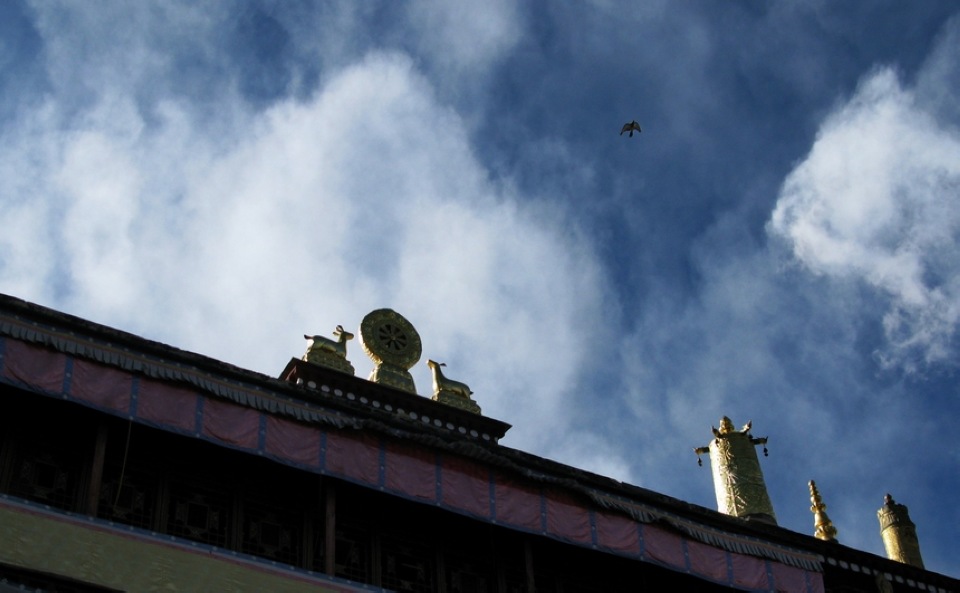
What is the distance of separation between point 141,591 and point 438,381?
10743 millimetres

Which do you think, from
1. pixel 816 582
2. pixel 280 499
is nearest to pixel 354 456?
pixel 280 499

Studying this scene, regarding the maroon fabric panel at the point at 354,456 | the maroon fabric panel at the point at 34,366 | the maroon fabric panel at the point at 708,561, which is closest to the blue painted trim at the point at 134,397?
the maroon fabric panel at the point at 34,366

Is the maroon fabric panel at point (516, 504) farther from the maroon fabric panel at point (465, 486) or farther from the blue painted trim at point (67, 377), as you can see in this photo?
the blue painted trim at point (67, 377)

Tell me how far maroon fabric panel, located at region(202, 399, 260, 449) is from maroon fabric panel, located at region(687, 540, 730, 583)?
8.54m

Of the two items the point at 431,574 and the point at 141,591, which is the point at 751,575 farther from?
the point at 141,591

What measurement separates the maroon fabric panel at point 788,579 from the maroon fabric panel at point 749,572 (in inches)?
9.1

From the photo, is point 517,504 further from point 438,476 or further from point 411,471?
point 411,471

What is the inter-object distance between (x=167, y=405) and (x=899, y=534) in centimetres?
2031

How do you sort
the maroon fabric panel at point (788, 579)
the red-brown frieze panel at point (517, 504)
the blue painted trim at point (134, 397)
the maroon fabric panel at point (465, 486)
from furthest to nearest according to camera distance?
the maroon fabric panel at point (788, 579), the red-brown frieze panel at point (517, 504), the maroon fabric panel at point (465, 486), the blue painted trim at point (134, 397)

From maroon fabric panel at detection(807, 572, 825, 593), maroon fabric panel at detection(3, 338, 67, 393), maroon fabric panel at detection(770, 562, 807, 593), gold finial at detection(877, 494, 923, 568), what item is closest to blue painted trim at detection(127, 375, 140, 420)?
maroon fabric panel at detection(3, 338, 67, 393)

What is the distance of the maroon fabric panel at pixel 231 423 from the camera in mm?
22359

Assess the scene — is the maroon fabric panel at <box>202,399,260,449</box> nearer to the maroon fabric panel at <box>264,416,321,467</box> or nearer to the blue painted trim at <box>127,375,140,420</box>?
the maroon fabric panel at <box>264,416,321,467</box>

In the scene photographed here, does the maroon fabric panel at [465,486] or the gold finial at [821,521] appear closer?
the maroon fabric panel at [465,486]

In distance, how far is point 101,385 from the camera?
21625mm
